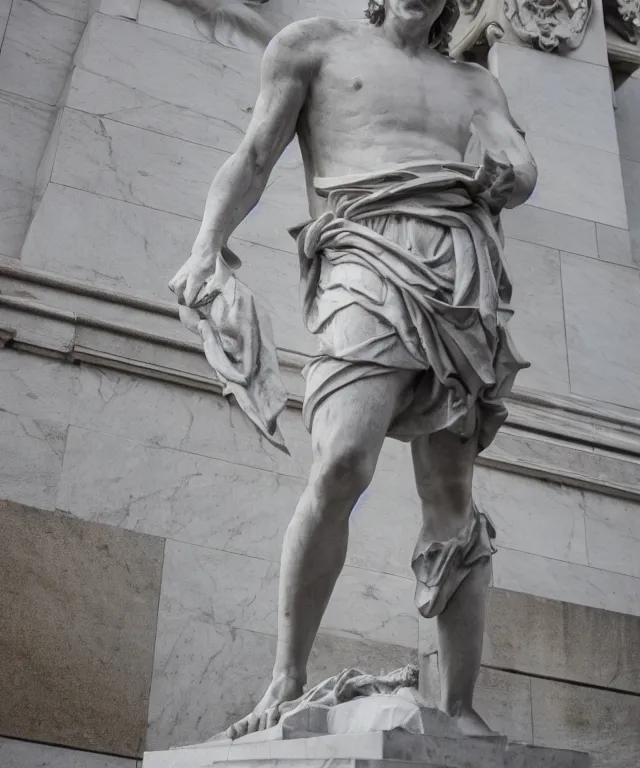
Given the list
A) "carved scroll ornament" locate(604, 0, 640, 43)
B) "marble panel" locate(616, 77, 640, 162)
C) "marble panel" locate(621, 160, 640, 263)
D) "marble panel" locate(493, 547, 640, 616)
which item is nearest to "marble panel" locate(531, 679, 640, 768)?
"marble panel" locate(493, 547, 640, 616)

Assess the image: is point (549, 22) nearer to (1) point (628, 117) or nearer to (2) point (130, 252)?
(1) point (628, 117)

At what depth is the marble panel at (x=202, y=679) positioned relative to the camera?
5.72m

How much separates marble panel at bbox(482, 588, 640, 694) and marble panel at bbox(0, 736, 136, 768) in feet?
6.03

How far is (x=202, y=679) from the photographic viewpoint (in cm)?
588

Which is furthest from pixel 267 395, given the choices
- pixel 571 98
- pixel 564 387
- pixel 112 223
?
pixel 571 98

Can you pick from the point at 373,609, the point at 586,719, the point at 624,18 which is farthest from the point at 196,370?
the point at 624,18

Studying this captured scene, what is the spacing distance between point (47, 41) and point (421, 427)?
4278 millimetres

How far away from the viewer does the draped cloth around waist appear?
4.30 m

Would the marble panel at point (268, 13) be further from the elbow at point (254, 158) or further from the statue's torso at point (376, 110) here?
the elbow at point (254, 158)

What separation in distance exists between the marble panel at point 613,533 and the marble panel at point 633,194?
2302 mm

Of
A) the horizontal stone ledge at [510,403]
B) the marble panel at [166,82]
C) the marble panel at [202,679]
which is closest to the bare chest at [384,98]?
the horizontal stone ledge at [510,403]

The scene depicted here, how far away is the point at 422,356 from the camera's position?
4.30 meters

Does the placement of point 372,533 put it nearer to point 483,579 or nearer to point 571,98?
point 483,579

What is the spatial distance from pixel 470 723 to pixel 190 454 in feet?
8.39
